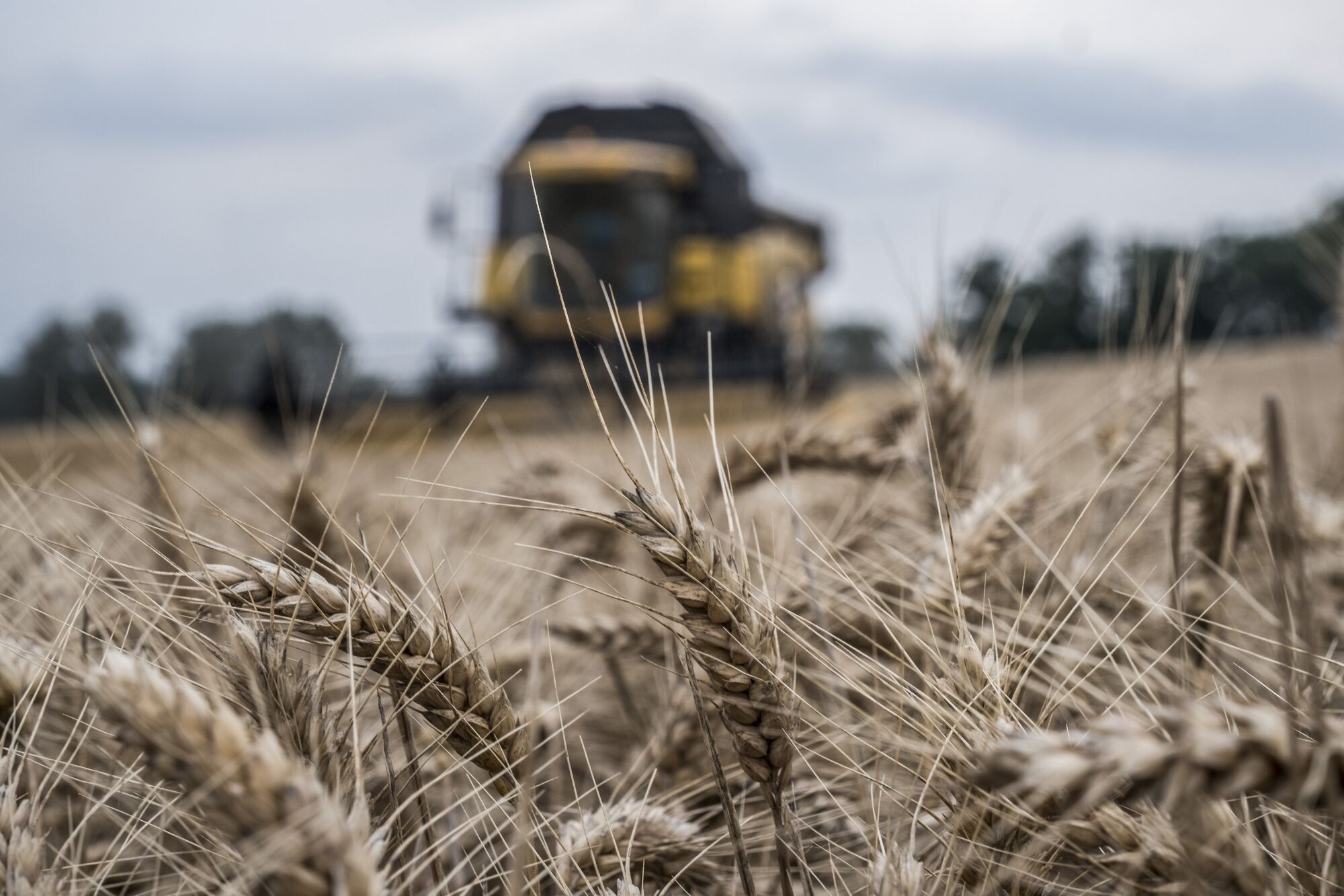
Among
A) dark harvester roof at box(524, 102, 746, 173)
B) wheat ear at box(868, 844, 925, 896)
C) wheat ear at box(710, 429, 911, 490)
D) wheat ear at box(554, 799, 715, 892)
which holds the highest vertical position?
dark harvester roof at box(524, 102, 746, 173)

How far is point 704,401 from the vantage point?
6043 millimetres

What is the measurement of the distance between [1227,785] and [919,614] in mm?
667

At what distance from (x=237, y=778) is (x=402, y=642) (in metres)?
0.23

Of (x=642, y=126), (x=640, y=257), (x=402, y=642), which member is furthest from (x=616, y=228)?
(x=402, y=642)

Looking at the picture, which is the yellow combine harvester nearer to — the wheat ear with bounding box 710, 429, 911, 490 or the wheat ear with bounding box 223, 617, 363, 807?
the wheat ear with bounding box 710, 429, 911, 490

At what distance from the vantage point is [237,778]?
0.50m

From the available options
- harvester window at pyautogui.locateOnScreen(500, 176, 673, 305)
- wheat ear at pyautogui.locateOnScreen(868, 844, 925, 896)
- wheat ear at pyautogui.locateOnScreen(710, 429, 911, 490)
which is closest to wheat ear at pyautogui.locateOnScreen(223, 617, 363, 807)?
wheat ear at pyautogui.locateOnScreen(868, 844, 925, 896)

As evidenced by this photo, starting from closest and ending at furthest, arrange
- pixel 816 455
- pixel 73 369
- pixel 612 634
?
pixel 612 634, pixel 816 455, pixel 73 369

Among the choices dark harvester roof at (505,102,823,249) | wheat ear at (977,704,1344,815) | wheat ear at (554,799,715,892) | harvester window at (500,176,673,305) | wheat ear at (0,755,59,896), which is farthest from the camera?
dark harvester roof at (505,102,823,249)

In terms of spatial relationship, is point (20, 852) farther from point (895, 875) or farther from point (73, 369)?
point (73, 369)

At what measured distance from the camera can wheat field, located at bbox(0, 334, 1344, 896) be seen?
51 centimetres

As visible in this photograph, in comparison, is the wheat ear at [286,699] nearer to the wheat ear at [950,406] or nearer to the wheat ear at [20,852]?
the wheat ear at [20,852]

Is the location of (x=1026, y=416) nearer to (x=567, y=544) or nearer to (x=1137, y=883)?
(x=567, y=544)

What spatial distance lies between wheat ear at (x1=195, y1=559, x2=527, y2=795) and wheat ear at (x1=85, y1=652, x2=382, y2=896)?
0.13 m
